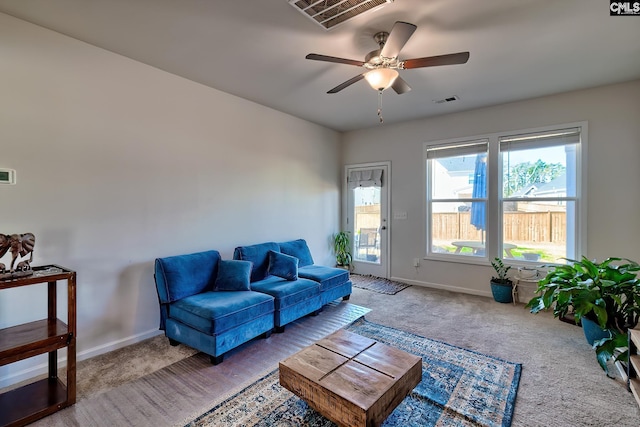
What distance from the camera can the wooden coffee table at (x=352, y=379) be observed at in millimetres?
1481

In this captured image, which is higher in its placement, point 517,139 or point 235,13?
point 235,13

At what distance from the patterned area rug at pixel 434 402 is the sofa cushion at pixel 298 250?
198 cm

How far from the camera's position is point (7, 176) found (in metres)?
2.23

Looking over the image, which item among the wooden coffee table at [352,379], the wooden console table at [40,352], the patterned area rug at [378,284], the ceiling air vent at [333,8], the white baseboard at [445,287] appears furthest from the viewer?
the patterned area rug at [378,284]

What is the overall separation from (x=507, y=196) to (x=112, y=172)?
4.96 metres

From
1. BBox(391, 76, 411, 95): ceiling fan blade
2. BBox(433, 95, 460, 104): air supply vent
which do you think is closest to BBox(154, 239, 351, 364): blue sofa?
BBox(391, 76, 411, 95): ceiling fan blade

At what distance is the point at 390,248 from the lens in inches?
207

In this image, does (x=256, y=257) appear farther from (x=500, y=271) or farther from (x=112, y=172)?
(x=500, y=271)

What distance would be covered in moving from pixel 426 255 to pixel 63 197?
474 cm

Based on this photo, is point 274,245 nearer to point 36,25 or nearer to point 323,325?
point 323,325

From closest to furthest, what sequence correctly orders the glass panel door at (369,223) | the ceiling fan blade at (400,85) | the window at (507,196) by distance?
1. the ceiling fan blade at (400,85)
2. the window at (507,196)
3. the glass panel door at (369,223)

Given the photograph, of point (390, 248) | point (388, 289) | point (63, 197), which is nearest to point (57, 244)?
point (63, 197)

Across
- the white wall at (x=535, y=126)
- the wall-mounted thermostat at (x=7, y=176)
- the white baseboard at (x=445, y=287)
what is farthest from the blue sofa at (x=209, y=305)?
the white wall at (x=535, y=126)

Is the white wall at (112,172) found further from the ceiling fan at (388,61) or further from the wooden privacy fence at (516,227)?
the wooden privacy fence at (516,227)
